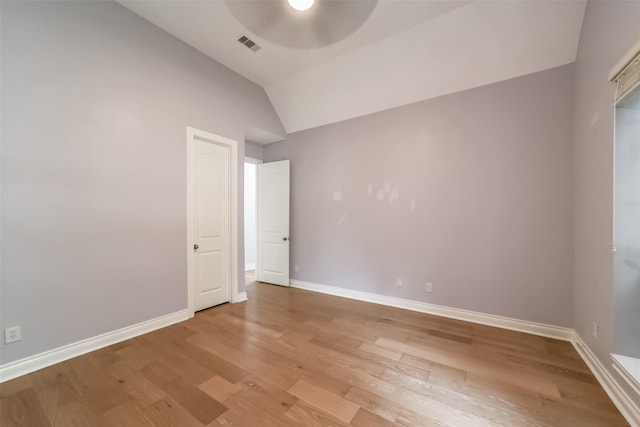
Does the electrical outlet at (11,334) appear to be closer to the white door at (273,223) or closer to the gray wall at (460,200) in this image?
the white door at (273,223)

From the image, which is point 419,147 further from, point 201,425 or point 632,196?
point 201,425

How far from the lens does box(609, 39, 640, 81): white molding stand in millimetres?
1428

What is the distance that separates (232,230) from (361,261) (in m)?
2.03

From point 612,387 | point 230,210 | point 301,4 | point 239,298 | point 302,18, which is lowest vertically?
point 239,298

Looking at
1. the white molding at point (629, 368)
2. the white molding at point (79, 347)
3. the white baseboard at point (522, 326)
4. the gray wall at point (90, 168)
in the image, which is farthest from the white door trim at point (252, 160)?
the white molding at point (629, 368)

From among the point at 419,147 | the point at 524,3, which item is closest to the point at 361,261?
the point at 419,147

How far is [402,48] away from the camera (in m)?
2.75

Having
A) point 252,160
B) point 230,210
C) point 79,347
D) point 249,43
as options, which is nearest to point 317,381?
point 79,347

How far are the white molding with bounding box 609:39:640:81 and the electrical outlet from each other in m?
4.72

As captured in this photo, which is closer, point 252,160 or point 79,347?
point 79,347

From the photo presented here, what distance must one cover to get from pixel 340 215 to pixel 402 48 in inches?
93.0

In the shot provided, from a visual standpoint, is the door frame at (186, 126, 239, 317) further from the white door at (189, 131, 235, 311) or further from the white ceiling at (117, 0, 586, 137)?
the white ceiling at (117, 0, 586, 137)

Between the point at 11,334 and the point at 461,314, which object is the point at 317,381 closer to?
the point at 461,314

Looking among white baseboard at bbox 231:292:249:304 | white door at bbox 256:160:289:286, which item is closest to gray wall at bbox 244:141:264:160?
white door at bbox 256:160:289:286
